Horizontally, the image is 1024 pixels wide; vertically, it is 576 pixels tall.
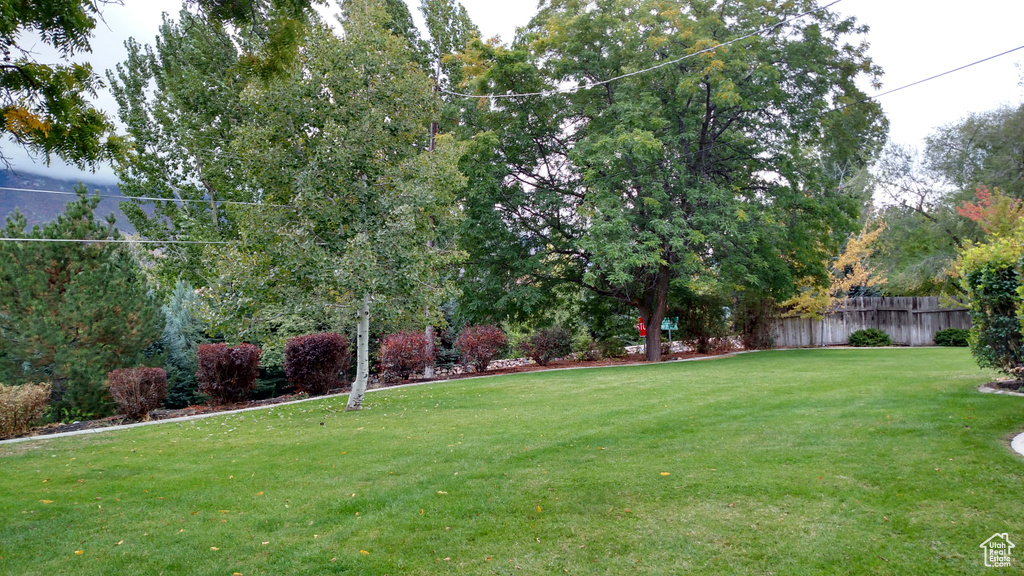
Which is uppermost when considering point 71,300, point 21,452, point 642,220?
point 642,220

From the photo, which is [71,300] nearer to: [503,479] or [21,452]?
[21,452]

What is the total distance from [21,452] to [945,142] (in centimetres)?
2933

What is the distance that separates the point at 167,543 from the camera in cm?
389

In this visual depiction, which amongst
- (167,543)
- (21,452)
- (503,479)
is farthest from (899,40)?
(21,452)

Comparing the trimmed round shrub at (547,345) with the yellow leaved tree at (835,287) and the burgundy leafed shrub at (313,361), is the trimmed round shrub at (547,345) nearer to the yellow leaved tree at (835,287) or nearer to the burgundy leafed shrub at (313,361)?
A: the burgundy leafed shrub at (313,361)

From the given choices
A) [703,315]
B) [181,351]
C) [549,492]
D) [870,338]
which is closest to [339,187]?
[549,492]

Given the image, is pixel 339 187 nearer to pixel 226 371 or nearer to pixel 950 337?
pixel 226 371

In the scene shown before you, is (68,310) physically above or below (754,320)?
above

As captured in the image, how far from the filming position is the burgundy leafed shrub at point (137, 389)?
10.3 metres

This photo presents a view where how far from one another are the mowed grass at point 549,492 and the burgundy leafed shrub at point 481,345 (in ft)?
23.5

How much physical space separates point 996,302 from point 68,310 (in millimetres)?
15148

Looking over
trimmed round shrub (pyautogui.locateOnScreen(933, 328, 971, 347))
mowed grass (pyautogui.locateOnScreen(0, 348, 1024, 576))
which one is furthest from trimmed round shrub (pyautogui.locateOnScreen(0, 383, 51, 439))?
trimmed round shrub (pyautogui.locateOnScreen(933, 328, 971, 347))

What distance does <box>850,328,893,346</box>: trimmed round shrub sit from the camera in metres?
21.9

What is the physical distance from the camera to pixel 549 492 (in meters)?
4.62
